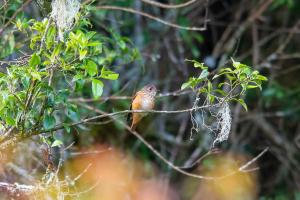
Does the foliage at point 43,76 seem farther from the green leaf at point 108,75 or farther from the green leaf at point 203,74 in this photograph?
the green leaf at point 203,74

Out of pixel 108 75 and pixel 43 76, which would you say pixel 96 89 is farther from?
pixel 43 76

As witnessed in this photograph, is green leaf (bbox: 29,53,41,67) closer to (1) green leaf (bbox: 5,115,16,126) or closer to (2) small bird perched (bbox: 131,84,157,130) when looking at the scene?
(1) green leaf (bbox: 5,115,16,126)

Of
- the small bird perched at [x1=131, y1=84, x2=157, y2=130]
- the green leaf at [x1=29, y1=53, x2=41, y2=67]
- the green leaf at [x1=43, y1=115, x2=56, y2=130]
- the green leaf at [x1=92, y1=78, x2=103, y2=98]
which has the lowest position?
the small bird perched at [x1=131, y1=84, x2=157, y2=130]

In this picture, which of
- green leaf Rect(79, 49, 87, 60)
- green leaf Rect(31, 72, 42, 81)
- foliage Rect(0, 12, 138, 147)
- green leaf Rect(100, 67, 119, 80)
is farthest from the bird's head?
green leaf Rect(31, 72, 42, 81)

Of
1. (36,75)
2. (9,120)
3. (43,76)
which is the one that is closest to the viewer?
(36,75)

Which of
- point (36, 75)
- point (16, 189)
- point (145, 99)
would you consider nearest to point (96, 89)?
point (36, 75)

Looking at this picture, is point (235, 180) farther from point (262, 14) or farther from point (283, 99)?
point (262, 14)

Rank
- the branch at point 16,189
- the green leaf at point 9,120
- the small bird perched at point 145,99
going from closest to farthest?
the green leaf at point 9,120, the branch at point 16,189, the small bird perched at point 145,99

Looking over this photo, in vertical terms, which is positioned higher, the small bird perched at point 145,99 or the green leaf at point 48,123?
the green leaf at point 48,123

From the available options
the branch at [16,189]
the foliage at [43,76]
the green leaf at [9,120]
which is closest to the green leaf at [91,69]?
the foliage at [43,76]

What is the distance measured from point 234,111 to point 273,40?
0.91 meters

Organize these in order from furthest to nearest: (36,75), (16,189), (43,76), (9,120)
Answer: (16,189) < (43,76) < (9,120) < (36,75)

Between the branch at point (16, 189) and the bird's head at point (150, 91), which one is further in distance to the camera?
the bird's head at point (150, 91)

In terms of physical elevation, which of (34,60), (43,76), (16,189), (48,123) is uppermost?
(34,60)
